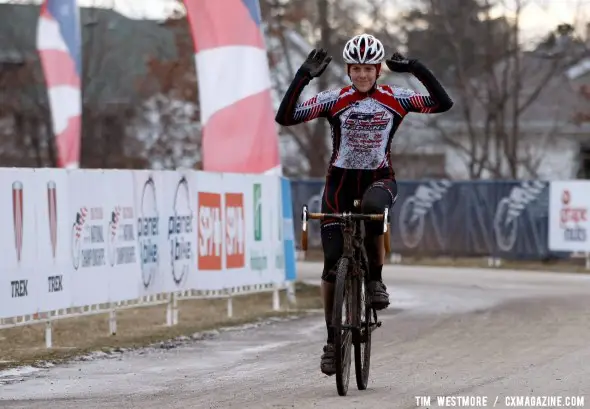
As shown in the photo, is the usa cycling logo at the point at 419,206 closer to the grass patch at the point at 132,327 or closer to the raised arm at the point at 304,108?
the grass patch at the point at 132,327

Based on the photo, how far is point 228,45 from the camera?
739 inches

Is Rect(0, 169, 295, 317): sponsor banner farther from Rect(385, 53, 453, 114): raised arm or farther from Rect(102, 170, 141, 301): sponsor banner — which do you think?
Rect(385, 53, 453, 114): raised arm

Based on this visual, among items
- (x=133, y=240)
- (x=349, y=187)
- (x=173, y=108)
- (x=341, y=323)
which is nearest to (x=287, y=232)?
(x=133, y=240)

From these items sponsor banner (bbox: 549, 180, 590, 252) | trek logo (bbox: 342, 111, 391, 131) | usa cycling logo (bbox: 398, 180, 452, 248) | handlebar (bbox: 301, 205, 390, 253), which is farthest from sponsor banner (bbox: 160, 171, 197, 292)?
Result: usa cycling logo (bbox: 398, 180, 452, 248)

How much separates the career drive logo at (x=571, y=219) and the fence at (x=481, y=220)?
0.02 metres

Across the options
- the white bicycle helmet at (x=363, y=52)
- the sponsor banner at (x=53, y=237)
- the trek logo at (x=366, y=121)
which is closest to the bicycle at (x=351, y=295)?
the trek logo at (x=366, y=121)

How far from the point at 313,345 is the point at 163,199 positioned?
298 centimetres

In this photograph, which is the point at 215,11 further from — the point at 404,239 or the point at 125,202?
the point at 404,239

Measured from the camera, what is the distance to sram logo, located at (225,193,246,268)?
59.0 feet

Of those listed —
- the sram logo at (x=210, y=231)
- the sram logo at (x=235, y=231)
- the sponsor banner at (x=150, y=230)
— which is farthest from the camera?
the sram logo at (x=235, y=231)

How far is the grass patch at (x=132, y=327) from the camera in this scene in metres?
13.8

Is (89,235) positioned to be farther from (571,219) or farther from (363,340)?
(571,219)

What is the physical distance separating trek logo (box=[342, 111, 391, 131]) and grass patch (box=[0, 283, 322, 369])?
13.7 feet

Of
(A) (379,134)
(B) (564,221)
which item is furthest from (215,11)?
(B) (564,221)
